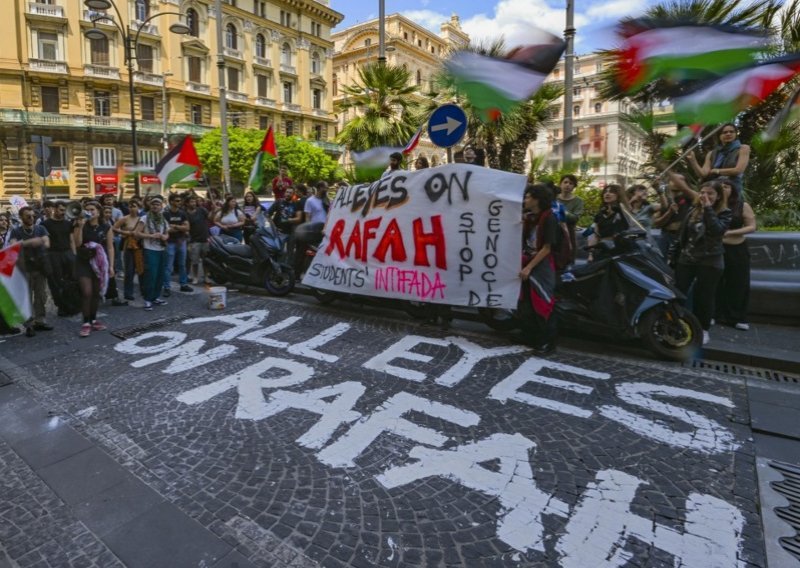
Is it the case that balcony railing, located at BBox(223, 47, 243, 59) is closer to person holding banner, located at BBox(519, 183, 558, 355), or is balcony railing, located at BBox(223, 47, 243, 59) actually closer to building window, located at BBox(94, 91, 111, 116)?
building window, located at BBox(94, 91, 111, 116)

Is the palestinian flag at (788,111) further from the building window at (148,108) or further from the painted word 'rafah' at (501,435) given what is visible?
the building window at (148,108)

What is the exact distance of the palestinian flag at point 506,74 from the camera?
15.5 ft

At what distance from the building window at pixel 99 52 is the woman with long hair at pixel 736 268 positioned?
44883 millimetres

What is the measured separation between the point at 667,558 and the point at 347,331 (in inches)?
165

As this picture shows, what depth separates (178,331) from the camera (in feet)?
20.3

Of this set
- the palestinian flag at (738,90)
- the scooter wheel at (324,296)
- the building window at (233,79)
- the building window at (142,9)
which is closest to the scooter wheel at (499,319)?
the scooter wheel at (324,296)

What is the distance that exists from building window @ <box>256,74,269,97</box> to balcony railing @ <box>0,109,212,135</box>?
1004 centimetres

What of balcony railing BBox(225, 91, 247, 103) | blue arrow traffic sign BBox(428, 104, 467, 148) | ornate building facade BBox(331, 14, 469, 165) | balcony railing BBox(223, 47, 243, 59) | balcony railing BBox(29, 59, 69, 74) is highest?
ornate building facade BBox(331, 14, 469, 165)

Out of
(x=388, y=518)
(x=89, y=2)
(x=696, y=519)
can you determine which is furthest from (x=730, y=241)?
(x=89, y=2)

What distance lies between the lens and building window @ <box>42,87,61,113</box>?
36.8m

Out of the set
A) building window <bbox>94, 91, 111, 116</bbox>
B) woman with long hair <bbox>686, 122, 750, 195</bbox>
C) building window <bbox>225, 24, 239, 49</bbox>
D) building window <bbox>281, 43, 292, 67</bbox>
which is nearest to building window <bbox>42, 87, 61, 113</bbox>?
building window <bbox>94, 91, 111, 116</bbox>

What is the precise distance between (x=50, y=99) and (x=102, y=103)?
331 cm

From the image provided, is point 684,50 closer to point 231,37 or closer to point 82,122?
point 82,122

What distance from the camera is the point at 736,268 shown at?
5.75 m
